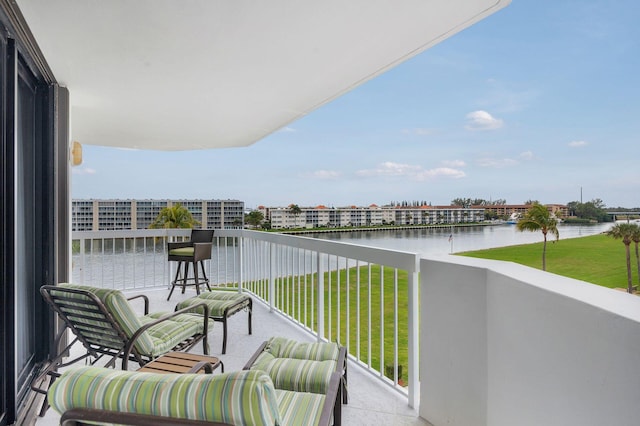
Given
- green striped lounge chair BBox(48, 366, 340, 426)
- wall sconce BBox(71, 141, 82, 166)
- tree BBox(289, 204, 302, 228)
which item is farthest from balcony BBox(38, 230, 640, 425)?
wall sconce BBox(71, 141, 82, 166)

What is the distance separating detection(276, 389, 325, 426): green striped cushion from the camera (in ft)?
4.77

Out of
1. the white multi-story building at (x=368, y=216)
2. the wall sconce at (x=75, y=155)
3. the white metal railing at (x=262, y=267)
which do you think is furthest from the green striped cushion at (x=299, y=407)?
the wall sconce at (x=75, y=155)

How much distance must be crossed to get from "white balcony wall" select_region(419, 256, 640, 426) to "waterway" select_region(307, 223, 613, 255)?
47cm

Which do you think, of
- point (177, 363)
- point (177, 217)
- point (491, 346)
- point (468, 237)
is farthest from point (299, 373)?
point (177, 217)

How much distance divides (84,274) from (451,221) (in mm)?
5483

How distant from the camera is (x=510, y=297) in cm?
159

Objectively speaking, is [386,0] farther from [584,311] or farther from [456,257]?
[584,311]

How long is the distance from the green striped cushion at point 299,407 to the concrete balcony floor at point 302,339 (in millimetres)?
764

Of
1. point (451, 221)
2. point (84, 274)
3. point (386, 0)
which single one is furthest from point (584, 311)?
point (84, 274)

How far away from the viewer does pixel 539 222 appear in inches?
89.9

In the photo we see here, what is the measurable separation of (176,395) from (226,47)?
7.84 feet

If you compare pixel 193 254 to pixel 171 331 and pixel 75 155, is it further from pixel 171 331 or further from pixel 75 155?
pixel 171 331

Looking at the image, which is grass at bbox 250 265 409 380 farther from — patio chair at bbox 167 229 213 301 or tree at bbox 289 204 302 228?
patio chair at bbox 167 229 213 301

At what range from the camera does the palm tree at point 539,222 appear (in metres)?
2.19
